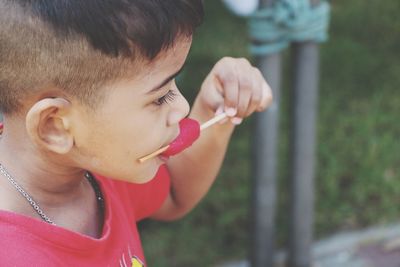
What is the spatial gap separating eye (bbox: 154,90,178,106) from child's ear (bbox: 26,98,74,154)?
126 mm

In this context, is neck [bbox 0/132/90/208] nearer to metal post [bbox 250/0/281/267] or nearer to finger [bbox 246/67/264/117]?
finger [bbox 246/67/264/117]

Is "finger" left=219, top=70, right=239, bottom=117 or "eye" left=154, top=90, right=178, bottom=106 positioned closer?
"eye" left=154, top=90, right=178, bottom=106

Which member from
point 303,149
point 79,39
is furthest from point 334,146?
point 79,39

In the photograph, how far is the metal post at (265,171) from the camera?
170 centimetres

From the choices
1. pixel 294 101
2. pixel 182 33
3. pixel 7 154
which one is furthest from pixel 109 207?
pixel 294 101

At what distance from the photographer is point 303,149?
185 cm

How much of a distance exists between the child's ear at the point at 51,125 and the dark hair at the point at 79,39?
0.9 inches

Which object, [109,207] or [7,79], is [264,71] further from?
[7,79]

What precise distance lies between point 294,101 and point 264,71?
160mm

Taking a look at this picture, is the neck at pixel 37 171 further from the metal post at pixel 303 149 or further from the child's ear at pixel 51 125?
the metal post at pixel 303 149

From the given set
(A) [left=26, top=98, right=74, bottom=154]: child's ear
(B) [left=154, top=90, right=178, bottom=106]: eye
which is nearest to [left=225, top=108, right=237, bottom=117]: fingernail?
(B) [left=154, top=90, right=178, bottom=106]: eye

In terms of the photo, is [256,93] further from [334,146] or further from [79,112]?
[334,146]

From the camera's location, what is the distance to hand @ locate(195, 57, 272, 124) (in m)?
1.22

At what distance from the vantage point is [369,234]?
2.14 metres
